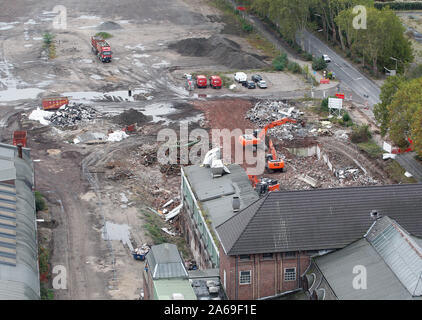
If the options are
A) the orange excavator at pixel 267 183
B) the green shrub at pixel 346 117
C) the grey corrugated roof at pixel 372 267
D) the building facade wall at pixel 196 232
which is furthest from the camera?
the green shrub at pixel 346 117

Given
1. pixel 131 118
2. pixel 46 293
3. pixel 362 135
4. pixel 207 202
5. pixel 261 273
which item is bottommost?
pixel 131 118

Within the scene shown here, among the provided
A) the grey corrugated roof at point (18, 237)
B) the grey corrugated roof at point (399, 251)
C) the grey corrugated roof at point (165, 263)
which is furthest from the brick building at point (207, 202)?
the grey corrugated roof at point (18, 237)

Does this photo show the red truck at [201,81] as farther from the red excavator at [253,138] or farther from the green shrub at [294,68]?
the red excavator at [253,138]

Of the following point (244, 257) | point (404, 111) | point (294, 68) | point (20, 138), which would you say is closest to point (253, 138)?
point (404, 111)

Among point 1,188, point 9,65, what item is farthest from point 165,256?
point 9,65

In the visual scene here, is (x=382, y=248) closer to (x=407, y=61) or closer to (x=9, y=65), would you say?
(x=407, y=61)

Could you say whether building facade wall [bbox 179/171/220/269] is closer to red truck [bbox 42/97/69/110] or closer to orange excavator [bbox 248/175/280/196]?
orange excavator [bbox 248/175/280/196]

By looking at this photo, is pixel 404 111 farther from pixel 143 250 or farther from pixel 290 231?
pixel 290 231
